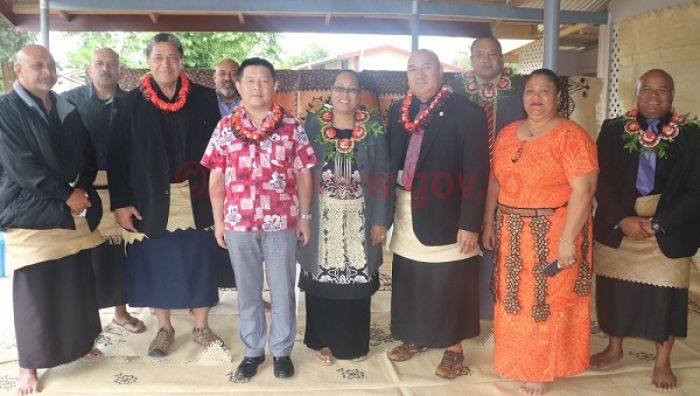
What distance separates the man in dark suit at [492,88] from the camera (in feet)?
11.2

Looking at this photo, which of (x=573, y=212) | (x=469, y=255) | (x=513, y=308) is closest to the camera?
(x=573, y=212)

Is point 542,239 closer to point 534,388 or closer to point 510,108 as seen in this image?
point 534,388

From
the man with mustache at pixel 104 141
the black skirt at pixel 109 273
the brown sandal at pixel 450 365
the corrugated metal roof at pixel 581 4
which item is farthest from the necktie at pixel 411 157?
the corrugated metal roof at pixel 581 4

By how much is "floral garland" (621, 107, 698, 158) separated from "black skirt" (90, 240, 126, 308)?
319cm

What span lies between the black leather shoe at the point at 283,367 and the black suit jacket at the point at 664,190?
6.30 feet

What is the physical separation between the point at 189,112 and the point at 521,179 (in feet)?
6.17

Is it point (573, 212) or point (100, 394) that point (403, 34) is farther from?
point (100, 394)

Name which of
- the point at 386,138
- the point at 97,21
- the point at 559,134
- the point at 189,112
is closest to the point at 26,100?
the point at 189,112

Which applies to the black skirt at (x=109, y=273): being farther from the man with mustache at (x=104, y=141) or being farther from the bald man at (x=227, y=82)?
the bald man at (x=227, y=82)

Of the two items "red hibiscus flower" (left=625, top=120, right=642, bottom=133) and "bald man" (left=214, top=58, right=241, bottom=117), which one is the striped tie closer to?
"red hibiscus flower" (left=625, top=120, right=642, bottom=133)

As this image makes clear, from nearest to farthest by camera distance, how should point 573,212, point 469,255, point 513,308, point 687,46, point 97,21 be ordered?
point 573,212
point 513,308
point 469,255
point 687,46
point 97,21

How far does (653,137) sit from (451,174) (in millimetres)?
1088

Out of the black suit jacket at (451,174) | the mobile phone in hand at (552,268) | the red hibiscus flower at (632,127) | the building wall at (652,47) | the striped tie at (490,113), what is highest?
the building wall at (652,47)

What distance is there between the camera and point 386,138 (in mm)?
3113
